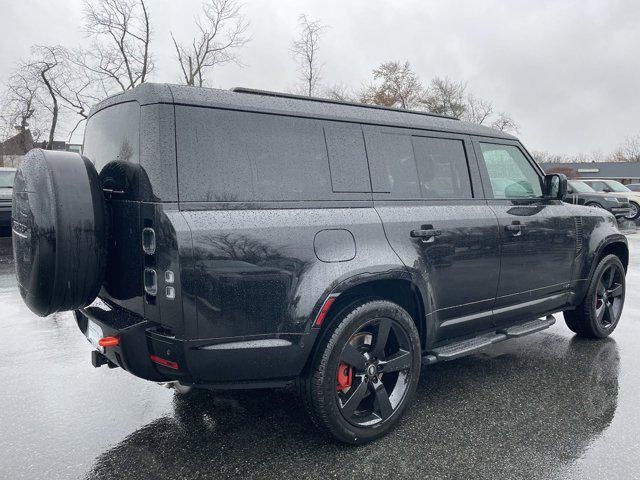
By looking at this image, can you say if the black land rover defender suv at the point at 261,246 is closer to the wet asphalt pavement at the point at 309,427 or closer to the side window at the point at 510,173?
the wet asphalt pavement at the point at 309,427

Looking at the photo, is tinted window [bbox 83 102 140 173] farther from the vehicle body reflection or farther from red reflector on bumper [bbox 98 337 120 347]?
the vehicle body reflection

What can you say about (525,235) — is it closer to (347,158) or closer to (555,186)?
(555,186)

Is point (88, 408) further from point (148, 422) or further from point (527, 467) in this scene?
point (527, 467)

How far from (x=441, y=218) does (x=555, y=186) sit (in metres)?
1.58

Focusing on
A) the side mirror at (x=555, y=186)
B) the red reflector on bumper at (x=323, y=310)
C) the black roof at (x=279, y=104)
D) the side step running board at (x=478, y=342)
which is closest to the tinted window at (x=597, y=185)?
the side mirror at (x=555, y=186)

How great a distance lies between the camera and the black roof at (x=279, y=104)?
103 inches

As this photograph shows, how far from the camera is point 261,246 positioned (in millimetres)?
2623

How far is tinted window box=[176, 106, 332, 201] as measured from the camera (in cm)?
256

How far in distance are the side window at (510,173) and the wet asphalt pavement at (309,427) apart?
148 cm

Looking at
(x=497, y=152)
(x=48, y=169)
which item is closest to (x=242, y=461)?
(x=48, y=169)

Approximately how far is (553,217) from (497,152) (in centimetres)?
75

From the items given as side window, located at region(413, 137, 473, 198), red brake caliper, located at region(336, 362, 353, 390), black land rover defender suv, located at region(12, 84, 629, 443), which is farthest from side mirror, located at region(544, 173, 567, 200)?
red brake caliper, located at region(336, 362, 353, 390)

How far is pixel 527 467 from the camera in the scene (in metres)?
2.81

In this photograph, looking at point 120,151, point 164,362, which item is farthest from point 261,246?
point 120,151
